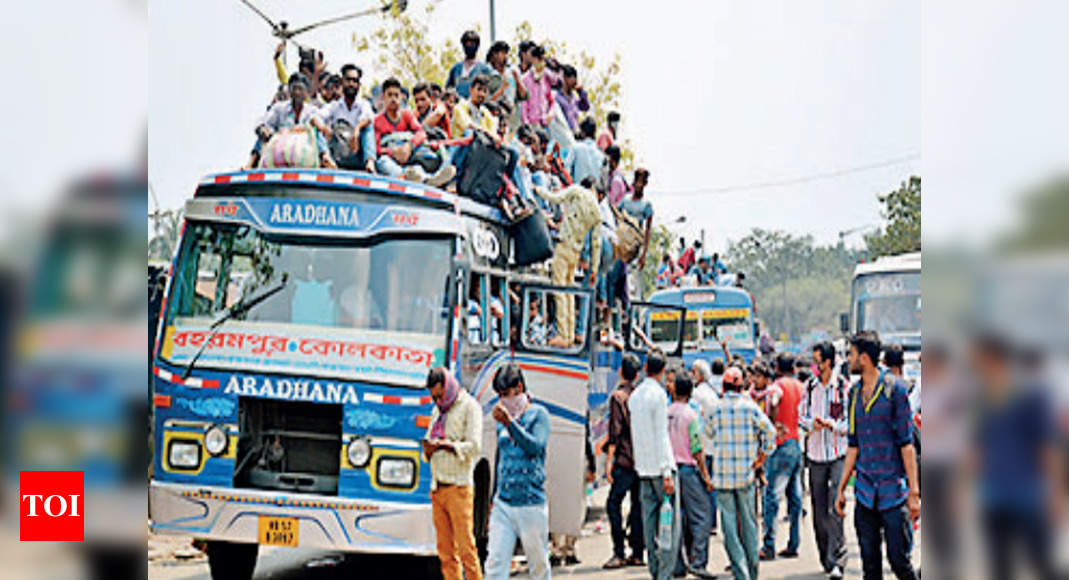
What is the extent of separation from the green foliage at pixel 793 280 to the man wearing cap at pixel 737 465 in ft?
321

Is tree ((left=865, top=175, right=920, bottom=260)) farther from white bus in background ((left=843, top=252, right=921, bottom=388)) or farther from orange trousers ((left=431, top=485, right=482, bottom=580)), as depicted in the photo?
orange trousers ((left=431, top=485, right=482, bottom=580))

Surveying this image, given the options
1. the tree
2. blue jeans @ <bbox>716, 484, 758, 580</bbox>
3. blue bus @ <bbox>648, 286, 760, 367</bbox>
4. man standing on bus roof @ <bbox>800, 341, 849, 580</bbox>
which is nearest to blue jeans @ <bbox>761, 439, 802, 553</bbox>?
man standing on bus roof @ <bbox>800, 341, 849, 580</bbox>

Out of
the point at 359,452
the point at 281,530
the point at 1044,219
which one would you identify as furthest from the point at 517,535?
the point at 1044,219

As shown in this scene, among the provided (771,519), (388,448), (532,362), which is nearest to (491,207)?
(532,362)

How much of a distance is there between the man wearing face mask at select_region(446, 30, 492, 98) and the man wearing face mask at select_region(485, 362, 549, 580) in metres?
5.81

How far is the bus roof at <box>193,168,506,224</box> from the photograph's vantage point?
336 inches

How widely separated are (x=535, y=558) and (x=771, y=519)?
14.7 ft

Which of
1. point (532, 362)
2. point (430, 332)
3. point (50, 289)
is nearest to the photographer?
point (50, 289)

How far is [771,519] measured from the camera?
11.5 metres

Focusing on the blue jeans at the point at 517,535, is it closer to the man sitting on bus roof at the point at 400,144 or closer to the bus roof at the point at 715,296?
the man sitting on bus roof at the point at 400,144

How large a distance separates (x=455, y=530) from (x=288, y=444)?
1.43m

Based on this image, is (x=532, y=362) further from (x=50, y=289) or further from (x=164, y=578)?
(x=50, y=289)

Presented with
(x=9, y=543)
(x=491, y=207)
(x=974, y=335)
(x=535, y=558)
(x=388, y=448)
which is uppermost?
(x=491, y=207)

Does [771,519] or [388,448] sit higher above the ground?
[388,448]
